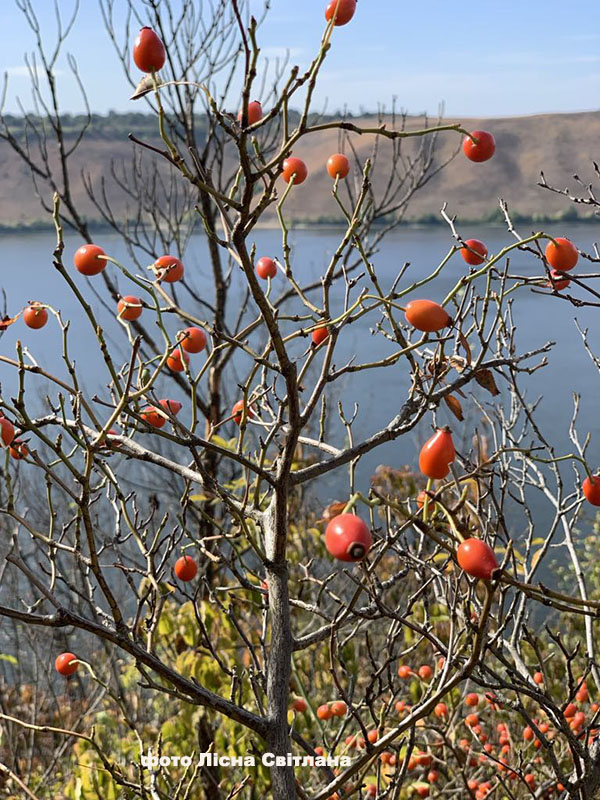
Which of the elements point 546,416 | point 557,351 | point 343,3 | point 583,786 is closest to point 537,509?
point 546,416

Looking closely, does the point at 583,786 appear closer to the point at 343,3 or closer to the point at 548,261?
the point at 548,261

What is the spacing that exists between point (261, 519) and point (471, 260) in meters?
0.48

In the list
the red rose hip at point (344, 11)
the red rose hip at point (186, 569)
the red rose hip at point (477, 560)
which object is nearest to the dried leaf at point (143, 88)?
the red rose hip at point (344, 11)

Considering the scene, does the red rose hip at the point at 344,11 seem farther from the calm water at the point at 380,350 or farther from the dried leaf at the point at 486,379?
the calm water at the point at 380,350

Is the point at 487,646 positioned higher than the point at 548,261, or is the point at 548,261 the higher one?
the point at 548,261

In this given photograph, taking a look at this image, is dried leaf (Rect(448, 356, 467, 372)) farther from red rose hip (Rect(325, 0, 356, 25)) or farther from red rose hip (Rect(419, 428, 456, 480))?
red rose hip (Rect(325, 0, 356, 25))

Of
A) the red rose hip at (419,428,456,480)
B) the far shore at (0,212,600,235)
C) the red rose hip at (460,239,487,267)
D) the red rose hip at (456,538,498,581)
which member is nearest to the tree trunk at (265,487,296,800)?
the red rose hip at (419,428,456,480)

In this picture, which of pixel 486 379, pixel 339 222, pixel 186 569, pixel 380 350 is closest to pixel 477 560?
pixel 486 379

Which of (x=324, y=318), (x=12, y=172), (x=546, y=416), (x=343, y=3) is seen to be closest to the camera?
(x=343, y=3)

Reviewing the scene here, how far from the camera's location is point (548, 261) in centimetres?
103

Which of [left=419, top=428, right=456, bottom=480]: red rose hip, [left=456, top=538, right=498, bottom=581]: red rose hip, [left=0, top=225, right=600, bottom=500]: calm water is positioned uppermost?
[left=0, top=225, right=600, bottom=500]: calm water

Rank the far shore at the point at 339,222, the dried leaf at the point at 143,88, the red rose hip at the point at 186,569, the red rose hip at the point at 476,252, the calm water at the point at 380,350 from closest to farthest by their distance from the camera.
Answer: the dried leaf at the point at 143,88
the red rose hip at the point at 476,252
the red rose hip at the point at 186,569
the calm water at the point at 380,350
the far shore at the point at 339,222

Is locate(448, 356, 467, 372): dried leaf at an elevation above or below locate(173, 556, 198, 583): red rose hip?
above

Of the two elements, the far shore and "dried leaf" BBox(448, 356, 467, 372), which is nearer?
"dried leaf" BBox(448, 356, 467, 372)
